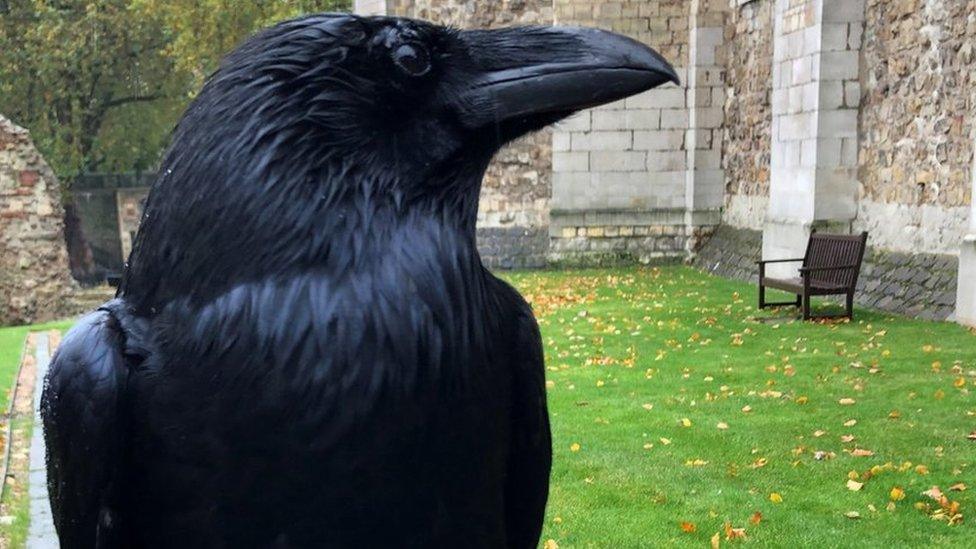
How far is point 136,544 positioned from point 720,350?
7.99m

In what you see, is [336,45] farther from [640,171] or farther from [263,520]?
[640,171]

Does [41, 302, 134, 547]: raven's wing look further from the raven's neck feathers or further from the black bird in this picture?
the raven's neck feathers

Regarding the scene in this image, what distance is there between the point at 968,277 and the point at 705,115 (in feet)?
27.3

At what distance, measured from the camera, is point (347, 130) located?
4.94ft

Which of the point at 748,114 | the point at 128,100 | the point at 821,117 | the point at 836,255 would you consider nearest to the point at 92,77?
the point at 128,100

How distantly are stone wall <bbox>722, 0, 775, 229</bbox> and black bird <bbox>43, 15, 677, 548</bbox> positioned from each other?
46.4 feet

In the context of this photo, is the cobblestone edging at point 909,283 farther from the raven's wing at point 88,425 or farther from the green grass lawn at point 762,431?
the raven's wing at point 88,425

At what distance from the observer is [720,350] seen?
9086 mm

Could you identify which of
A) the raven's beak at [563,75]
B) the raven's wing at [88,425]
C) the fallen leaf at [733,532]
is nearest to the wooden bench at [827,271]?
the fallen leaf at [733,532]

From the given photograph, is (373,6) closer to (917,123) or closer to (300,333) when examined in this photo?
(917,123)

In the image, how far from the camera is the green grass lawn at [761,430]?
4.80 meters

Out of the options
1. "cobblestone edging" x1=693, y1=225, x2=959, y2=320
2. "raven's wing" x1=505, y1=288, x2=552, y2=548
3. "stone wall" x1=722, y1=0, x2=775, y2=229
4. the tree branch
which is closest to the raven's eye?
"raven's wing" x1=505, y1=288, x2=552, y2=548

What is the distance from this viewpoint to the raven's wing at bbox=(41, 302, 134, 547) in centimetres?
151

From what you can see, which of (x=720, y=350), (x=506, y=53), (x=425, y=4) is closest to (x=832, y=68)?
(x=720, y=350)
